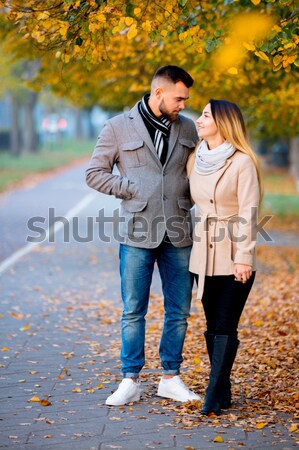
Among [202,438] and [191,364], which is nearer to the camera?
[202,438]

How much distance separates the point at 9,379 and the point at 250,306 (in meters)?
3.95

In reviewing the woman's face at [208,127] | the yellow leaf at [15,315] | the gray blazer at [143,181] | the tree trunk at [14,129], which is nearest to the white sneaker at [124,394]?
the gray blazer at [143,181]

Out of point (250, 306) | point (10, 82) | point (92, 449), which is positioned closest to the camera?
point (92, 449)

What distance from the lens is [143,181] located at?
6023mm

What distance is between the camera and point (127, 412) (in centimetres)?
585

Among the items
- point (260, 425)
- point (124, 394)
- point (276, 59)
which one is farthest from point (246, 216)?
point (276, 59)

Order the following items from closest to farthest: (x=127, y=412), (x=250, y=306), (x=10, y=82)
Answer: (x=127, y=412) < (x=250, y=306) < (x=10, y=82)

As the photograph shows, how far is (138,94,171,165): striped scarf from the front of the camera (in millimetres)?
6090

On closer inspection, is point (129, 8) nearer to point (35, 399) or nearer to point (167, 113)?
point (167, 113)

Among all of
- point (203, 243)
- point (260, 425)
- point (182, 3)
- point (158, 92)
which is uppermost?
point (182, 3)

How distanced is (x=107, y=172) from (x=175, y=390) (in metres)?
1.46

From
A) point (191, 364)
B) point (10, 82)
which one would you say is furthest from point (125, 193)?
point (10, 82)

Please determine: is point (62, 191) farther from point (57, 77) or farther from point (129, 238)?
point (129, 238)

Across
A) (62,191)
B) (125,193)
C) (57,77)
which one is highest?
(57,77)
